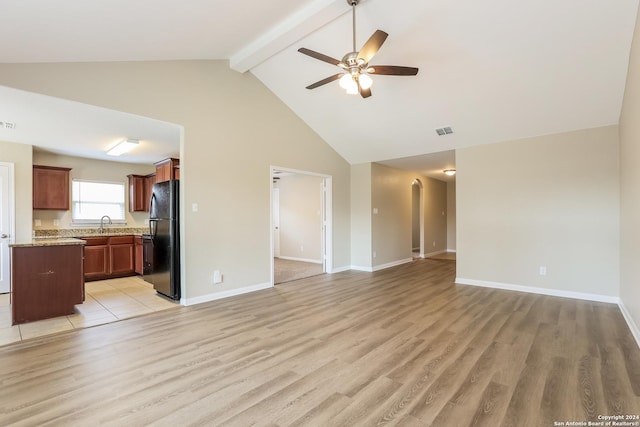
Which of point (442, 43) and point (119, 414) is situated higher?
point (442, 43)

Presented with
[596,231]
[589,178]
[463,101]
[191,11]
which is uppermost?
[191,11]

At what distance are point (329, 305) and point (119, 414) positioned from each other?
2.60 m

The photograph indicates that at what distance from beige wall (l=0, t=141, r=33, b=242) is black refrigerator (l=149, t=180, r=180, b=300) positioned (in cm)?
210

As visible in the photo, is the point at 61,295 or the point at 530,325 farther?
the point at 61,295

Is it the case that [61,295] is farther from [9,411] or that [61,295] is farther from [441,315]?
[441,315]

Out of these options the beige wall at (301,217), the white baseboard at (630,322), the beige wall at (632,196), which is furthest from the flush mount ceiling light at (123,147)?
the white baseboard at (630,322)

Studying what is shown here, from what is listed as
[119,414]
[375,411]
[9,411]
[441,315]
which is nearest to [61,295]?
[9,411]

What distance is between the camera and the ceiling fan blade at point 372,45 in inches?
105

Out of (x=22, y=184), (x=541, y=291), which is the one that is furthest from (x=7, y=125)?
(x=541, y=291)

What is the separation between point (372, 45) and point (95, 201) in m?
6.21

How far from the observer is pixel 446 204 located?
1023cm

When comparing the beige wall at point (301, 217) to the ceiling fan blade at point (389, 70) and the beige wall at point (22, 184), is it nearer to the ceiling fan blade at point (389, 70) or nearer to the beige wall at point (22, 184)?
the ceiling fan blade at point (389, 70)

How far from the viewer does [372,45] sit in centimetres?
277

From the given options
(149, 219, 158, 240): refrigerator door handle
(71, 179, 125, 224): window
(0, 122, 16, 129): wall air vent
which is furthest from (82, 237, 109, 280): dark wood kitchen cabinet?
(0, 122, 16, 129): wall air vent
